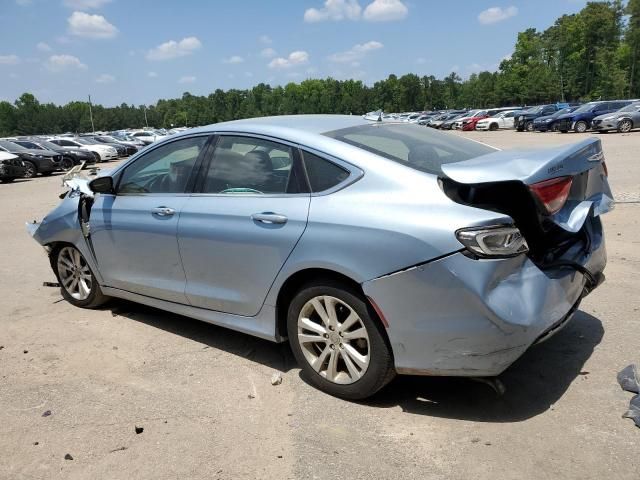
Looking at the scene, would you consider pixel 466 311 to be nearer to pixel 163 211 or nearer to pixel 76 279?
pixel 163 211

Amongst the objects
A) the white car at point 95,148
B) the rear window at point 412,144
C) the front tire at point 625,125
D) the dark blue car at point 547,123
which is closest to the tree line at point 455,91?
the dark blue car at point 547,123

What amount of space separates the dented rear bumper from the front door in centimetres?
177

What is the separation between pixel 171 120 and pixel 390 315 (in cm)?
15074

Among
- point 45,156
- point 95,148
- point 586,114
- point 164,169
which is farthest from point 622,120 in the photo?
point 164,169

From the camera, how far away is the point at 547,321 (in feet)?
9.75

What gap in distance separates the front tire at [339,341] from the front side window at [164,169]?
1.42 metres

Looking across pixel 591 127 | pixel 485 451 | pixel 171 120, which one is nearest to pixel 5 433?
pixel 485 451

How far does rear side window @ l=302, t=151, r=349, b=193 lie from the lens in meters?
3.31

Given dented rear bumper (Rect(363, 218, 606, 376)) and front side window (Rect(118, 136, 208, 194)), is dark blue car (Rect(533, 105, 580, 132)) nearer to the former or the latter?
front side window (Rect(118, 136, 208, 194))

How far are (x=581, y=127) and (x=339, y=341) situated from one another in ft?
104

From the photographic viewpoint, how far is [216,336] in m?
4.54

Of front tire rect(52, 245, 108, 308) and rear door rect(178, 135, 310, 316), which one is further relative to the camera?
front tire rect(52, 245, 108, 308)

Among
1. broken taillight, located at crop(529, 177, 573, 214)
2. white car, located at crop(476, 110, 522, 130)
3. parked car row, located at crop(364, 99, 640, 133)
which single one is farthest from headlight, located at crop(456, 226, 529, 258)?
white car, located at crop(476, 110, 522, 130)

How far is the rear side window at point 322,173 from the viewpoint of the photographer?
3.31m
